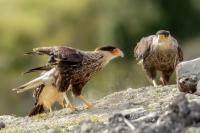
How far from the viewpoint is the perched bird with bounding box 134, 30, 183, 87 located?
16.5 m

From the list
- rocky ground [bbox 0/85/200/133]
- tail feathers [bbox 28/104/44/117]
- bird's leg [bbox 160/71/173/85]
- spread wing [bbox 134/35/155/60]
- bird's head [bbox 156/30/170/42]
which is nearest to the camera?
rocky ground [bbox 0/85/200/133]

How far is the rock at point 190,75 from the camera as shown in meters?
13.6

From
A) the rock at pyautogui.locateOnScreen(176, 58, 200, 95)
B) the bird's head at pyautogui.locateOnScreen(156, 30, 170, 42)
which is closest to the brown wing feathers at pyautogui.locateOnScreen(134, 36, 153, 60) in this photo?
the bird's head at pyautogui.locateOnScreen(156, 30, 170, 42)

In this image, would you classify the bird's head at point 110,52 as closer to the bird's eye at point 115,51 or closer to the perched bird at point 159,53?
the bird's eye at point 115,51

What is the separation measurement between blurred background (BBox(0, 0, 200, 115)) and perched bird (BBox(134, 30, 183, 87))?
19666mm

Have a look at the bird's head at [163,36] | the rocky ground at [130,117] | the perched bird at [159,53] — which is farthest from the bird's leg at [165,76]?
the rocky ground at [130,117]

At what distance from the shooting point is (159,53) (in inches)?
653

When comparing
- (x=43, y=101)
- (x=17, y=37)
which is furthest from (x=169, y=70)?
(x=17, y=37)

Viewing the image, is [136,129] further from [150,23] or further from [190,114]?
[150,23]

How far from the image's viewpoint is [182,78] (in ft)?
44.8

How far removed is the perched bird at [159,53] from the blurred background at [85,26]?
19666 millimetres

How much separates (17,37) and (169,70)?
34360 millimetres

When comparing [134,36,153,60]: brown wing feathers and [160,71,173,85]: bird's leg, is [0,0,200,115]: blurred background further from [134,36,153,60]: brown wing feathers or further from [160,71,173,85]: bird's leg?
[134,36,153,60]: brown wing feathers

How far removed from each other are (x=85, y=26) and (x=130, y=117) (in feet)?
137
